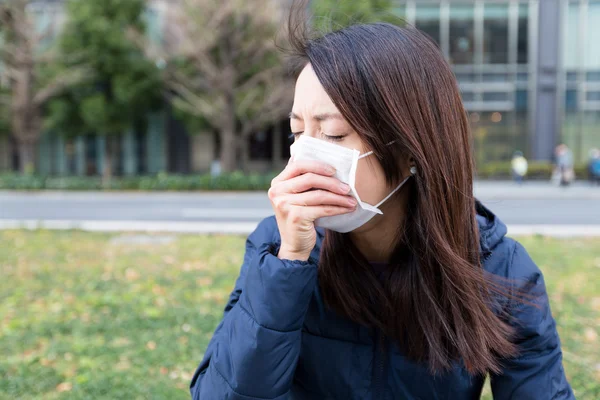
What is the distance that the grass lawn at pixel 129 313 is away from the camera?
3.45 m

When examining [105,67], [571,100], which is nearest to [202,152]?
[105,67]

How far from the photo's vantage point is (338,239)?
1.67 m

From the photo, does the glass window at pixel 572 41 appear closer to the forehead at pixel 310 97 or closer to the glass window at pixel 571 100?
the glass window at pixel 571 100

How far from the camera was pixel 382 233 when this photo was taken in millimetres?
1675

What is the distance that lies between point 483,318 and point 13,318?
4.34m

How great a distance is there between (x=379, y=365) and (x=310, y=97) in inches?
31.9

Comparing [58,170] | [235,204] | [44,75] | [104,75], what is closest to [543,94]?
[235,204]

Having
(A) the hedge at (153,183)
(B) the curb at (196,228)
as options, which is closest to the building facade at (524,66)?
(A) the hedge at (153,183)

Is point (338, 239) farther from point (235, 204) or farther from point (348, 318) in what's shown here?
point (235, 204)

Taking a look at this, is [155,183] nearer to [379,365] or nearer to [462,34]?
[462,34]

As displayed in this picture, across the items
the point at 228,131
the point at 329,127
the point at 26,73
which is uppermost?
the point at 26,73

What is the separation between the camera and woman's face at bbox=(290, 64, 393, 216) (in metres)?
1.46

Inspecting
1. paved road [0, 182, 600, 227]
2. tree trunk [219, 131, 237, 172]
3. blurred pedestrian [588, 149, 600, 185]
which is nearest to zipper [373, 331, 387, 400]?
paved road [0, 182, 600, 227]

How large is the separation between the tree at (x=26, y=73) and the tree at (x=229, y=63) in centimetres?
397
